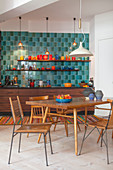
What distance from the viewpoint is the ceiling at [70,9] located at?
6125mm

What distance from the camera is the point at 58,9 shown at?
6688 mm

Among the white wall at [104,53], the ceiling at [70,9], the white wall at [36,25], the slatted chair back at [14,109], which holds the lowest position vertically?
the slatted chair back at [14,109]

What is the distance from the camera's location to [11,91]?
6.86 meters

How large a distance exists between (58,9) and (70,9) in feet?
1.20

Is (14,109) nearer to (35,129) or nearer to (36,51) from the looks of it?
(35,129)

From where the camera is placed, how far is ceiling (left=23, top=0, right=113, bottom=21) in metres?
6.12

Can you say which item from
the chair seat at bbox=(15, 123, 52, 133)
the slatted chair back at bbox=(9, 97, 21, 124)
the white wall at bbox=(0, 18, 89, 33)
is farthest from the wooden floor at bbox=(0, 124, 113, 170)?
the white wall at bbox=(0, 18, 89, 33)

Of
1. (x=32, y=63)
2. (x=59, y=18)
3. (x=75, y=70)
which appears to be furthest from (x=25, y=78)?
(x=59, y=18)

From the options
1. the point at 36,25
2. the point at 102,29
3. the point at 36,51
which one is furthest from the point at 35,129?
the point at 36,25

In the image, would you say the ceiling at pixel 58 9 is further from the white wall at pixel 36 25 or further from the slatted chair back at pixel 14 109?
the slatted chair back at pixel 14 109

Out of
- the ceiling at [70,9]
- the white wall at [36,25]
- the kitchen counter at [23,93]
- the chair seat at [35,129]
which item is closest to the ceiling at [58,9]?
the ceiling at [70,9]

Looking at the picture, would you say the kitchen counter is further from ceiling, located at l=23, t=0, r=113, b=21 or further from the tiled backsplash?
ceiling, located at l=23, t=0, r=113, b=21

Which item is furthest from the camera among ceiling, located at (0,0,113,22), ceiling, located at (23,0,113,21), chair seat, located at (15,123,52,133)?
ceiling, located at (23,0,113,21)

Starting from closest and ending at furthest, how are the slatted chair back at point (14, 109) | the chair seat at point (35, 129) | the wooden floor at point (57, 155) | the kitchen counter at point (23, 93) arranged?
the wooden floor at point (57, 155) → the chair seat at point (35, 129) → the slatted chair back at point (14, 109) → the kitchen counter at point (23, 93)
